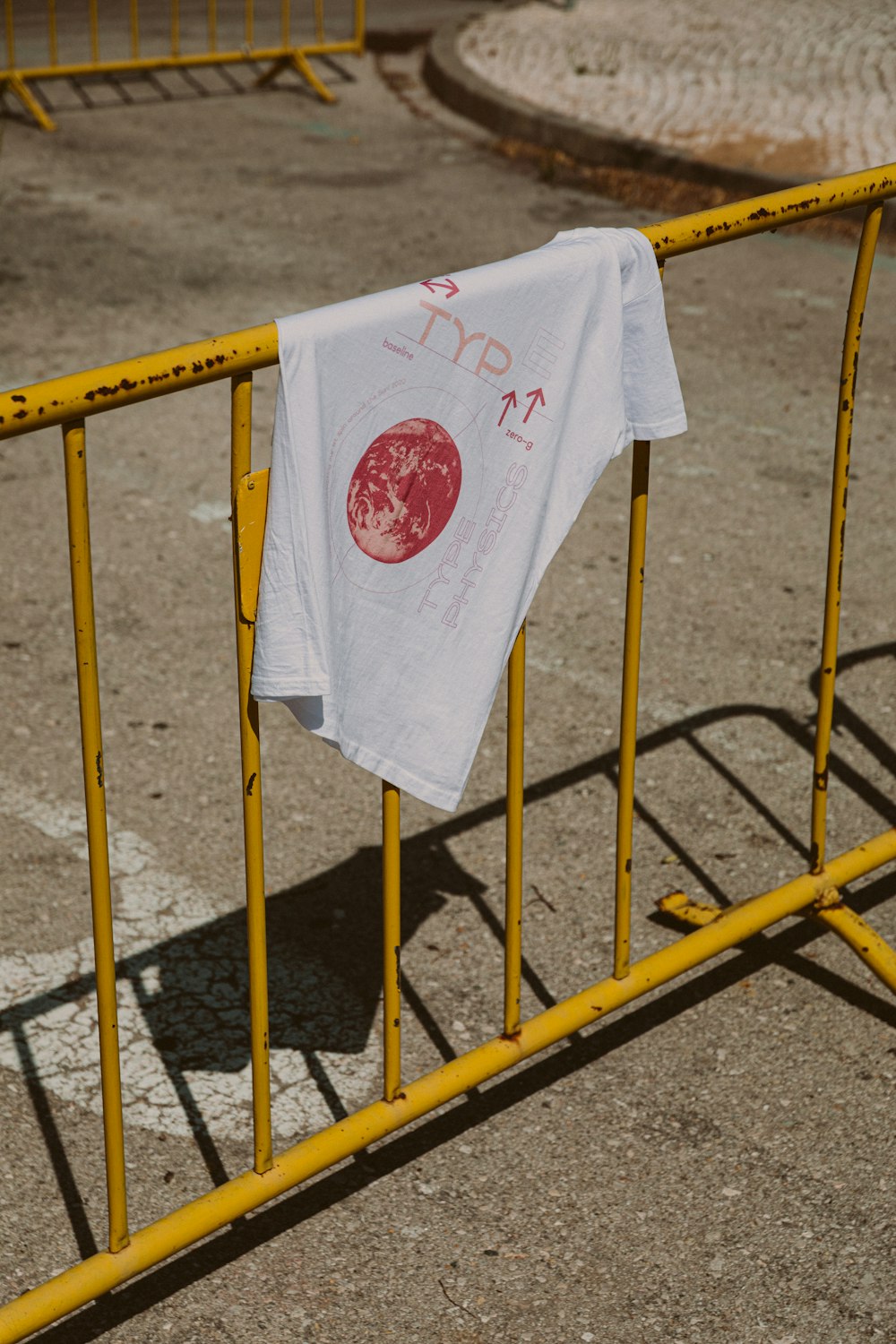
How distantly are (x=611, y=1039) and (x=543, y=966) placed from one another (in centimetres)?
26

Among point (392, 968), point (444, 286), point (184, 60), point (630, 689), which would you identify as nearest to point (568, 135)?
point (184, 60)

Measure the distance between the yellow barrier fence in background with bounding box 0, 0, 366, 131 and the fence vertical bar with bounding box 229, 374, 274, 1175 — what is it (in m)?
8.87

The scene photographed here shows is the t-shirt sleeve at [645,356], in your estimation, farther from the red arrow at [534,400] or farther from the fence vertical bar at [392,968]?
the fence vertical bar at [392,968]

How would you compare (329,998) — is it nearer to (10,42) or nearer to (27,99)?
(27,99)

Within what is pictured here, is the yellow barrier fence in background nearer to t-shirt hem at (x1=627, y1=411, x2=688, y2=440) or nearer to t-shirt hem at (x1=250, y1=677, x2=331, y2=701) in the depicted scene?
t-shirt hem at (x1=627, y1=411, x2=688, y2=440)

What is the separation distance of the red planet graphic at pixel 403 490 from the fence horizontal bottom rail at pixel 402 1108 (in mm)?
924

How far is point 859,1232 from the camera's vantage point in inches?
105

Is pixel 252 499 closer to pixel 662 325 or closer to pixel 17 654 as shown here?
pixel 662 325

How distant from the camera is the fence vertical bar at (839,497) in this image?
2.79m

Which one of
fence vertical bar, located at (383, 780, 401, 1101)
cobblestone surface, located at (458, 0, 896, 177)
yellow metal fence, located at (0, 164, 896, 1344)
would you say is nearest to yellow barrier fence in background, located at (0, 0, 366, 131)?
cobblestone surface, located at (458, 0, 896, 177)

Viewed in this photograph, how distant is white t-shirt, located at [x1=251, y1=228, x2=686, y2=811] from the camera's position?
211 cm

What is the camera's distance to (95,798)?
6.95 ft

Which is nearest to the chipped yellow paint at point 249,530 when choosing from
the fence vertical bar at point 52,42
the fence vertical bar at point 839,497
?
the fence vertical bar at point 839,497

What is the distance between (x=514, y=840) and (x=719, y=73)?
9799mm
